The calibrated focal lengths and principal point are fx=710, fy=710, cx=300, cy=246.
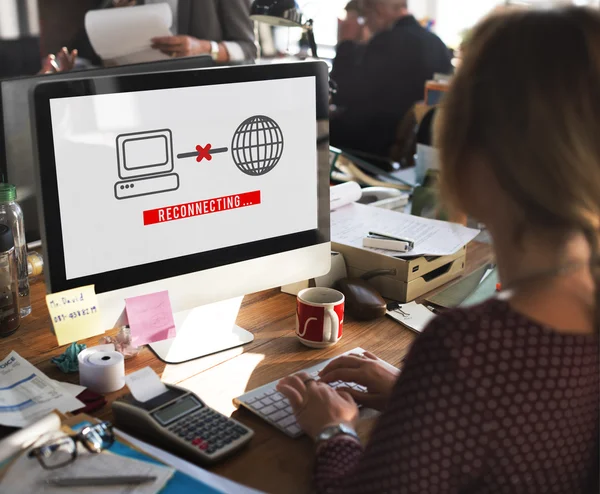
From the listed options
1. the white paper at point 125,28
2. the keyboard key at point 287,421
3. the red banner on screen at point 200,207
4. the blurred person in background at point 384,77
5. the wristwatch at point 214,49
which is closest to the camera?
the keyboard key at point 287,421

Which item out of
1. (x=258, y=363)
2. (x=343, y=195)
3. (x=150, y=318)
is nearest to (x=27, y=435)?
(x=150, y=318)

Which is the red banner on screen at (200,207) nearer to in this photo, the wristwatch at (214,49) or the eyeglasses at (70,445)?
the eyeglasses at (70,445)

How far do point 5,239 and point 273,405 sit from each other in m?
0.57

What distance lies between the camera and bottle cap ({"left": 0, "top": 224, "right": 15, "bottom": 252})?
4.13ft

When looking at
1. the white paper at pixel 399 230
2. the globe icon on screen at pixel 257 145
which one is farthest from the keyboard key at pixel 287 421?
the white paper at pixel 399 230

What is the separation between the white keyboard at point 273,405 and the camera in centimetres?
106

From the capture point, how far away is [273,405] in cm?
111

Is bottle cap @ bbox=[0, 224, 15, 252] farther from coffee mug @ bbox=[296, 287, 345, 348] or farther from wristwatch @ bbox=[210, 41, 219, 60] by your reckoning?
wristwatch @ bbox=[210, 41, 219, 60]

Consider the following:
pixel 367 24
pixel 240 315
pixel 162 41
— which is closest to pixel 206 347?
pixel 240 315

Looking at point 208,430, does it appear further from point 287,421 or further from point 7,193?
point 7,193

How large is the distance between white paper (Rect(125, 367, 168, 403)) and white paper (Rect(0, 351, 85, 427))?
0.29 feet

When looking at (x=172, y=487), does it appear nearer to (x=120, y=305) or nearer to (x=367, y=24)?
(x=120, y=305)

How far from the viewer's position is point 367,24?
3.97m

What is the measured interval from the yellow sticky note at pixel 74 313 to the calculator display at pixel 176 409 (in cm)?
21
